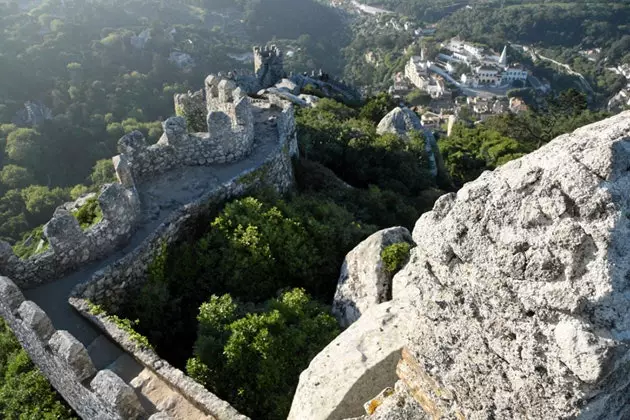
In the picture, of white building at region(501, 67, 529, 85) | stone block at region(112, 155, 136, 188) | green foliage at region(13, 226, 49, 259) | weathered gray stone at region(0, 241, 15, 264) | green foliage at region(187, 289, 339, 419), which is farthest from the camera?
white building at region(501, 67, 529, 85)

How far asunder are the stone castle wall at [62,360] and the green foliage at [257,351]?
152 cm

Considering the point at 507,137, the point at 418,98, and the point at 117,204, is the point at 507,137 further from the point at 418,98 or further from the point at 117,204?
the point at 418,98

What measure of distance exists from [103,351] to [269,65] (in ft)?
102

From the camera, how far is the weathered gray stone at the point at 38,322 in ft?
24.5

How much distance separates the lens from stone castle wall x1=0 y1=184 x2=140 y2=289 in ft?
29.2

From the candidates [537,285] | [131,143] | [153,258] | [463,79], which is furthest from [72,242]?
[463,79]

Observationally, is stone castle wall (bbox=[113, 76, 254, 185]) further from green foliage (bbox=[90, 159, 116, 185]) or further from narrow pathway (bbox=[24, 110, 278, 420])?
green foliage (bbox=[90, 159, 116, 185])

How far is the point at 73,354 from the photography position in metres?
6.96

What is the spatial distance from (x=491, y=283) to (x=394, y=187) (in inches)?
568

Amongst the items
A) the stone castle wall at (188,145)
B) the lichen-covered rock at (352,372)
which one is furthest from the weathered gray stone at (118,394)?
the stone castle wall at (188,145)

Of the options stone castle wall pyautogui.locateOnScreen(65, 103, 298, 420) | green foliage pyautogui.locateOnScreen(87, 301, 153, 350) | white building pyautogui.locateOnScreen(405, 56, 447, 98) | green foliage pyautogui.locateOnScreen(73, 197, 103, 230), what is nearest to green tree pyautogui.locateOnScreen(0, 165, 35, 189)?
green foliage pyautogui.locateOnScreen(73, 197, 103, 230)

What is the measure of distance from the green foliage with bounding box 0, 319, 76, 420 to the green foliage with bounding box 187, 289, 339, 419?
7.69ft

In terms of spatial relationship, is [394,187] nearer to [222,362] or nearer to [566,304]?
[222,362]

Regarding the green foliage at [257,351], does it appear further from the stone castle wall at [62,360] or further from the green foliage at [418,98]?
the green foliage at [418,98]
